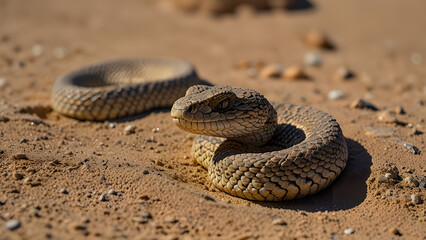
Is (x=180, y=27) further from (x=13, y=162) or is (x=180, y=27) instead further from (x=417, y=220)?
(x=417, y=220)

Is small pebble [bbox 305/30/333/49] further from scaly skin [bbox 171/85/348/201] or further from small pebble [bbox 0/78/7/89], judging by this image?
small pebble [bbox 0/78/7/89]

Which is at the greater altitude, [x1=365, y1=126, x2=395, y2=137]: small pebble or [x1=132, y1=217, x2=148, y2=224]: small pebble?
[x1=132, y1=217, x2=148, y2=224]: small pebble

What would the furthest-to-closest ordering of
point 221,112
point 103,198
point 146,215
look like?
point 221,112, point 103,198, point 146,215

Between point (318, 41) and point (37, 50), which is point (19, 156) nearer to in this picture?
point (37, 50)

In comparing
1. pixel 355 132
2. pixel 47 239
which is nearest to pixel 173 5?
pixel 355 132

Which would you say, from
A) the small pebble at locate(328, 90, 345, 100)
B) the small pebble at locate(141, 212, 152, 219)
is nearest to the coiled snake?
the small pebble at locate(141, 212, 152, 219)

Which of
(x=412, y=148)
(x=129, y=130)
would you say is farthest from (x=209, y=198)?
(x=412, y=148)
